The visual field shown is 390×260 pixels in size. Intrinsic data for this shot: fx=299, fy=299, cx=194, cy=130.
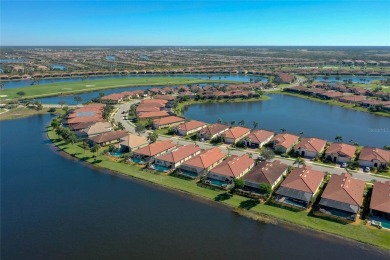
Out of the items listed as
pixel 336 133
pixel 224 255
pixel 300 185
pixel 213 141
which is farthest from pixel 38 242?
pixel 336 133

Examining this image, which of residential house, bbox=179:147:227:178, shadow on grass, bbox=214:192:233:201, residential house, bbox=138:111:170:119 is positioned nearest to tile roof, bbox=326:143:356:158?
residential house, bbox=179:147:227:178

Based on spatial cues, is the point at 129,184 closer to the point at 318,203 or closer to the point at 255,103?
the point at 318,203

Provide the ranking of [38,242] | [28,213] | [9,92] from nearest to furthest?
[38,242] → [28,213] → [9,92]

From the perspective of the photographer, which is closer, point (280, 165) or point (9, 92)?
point (280, 165)

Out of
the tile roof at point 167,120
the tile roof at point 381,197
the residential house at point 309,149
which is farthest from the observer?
the tile roof at point 167,120

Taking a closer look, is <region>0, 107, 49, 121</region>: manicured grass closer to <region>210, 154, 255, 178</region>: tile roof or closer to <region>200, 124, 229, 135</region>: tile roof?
<region>200, 124, 229, 135</region>: tile roof

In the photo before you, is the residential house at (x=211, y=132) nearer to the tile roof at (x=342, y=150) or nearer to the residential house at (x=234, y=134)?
the residential house at (x=234, y=134)

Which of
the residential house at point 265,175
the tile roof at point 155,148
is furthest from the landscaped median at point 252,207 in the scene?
the tile roof at point 155,148
